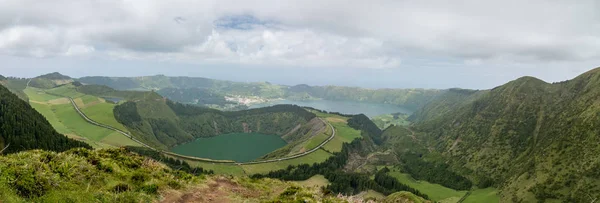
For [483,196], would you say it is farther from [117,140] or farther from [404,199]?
[117,140]

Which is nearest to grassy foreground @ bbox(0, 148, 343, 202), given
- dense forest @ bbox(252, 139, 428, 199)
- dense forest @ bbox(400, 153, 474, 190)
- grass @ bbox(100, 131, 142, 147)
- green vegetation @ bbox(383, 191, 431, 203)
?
green vegetation @ bbox(383, 191, 431, 203)

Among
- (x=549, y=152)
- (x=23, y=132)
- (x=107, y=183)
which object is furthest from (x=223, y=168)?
(x=549, y=152)

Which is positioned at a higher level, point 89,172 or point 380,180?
point 89,172

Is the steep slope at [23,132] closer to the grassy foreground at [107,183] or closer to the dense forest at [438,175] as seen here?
the grassy foreground at [107,183]

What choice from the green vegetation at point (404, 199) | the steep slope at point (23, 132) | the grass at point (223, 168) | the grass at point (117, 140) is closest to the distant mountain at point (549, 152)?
the green vegetation at point (404, 199)

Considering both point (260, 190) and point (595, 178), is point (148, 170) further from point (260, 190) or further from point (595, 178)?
point (595, 178)

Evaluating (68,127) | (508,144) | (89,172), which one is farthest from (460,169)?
(68,127)
